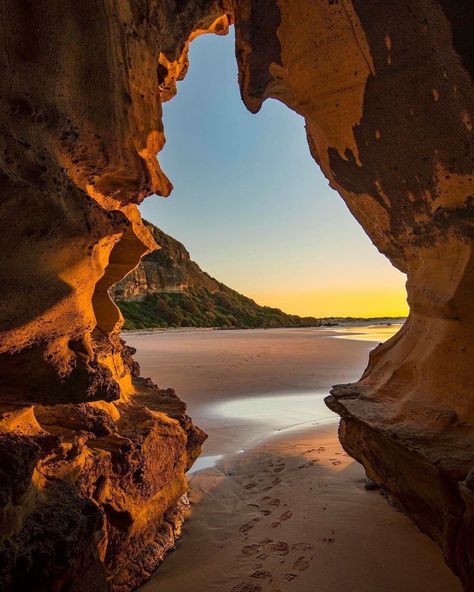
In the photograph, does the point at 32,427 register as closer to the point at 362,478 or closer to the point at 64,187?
the point at 64,187

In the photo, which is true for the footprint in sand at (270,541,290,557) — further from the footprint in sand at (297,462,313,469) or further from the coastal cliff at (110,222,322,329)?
the coastal cliff at (110,222,322,329)

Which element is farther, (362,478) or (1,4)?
(362,478)

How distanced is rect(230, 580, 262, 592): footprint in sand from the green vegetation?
31405 millimetres

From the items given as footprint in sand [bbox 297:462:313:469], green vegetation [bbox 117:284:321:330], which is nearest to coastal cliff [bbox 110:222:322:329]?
green vegetation [bbox 117:284:321:330]

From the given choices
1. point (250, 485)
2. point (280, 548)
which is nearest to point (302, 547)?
point (280, 548)

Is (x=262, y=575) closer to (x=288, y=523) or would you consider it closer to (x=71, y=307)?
(x=288, y=523)

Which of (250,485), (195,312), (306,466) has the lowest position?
(250,485)

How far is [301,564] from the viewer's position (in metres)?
2.68

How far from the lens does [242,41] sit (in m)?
4.38

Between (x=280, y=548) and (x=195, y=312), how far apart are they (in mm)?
39243

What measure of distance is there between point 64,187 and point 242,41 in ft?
10.4

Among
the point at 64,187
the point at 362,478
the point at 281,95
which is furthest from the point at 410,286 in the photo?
the point at 64,187

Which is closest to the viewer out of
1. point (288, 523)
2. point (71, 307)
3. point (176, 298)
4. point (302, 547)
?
point (71, 307)

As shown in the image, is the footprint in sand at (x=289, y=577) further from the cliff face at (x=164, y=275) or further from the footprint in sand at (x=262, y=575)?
the cliff face at (x=164, y=275)
